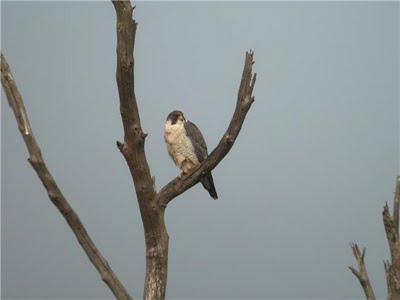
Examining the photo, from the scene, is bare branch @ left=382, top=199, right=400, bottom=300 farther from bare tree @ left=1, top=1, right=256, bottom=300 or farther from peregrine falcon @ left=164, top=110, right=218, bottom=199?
bare tree @ left=1, top=1, right=256, bottom=300

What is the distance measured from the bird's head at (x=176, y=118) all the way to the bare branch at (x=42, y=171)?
7.28 feet

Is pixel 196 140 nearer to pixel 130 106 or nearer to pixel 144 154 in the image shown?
pixel 144 154

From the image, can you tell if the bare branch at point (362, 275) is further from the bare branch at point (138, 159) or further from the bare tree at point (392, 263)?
the bare branch at point (138, 159)

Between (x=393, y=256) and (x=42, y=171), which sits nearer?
(x=42, y=171)

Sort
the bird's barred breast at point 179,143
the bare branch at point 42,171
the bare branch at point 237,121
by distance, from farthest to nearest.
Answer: the bird's barred breast at point 179,143 → the bare branch at point 237,121 → the bare branch at point 42,171

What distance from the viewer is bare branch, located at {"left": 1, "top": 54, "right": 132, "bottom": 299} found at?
3039 millimetres

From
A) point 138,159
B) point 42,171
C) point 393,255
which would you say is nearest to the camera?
point 42,171

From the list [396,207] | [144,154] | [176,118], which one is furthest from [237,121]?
[396,207]

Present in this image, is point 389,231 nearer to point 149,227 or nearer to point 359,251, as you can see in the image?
point 359,251

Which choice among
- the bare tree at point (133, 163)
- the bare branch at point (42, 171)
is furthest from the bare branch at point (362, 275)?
the bare branch at point (42, 171)

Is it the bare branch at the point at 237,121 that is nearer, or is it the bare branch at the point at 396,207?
the bare branch at the point at 237,121

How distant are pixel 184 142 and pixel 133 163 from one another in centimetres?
147

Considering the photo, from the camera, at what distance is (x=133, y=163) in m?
3.72

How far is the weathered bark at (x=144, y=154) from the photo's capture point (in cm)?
346
